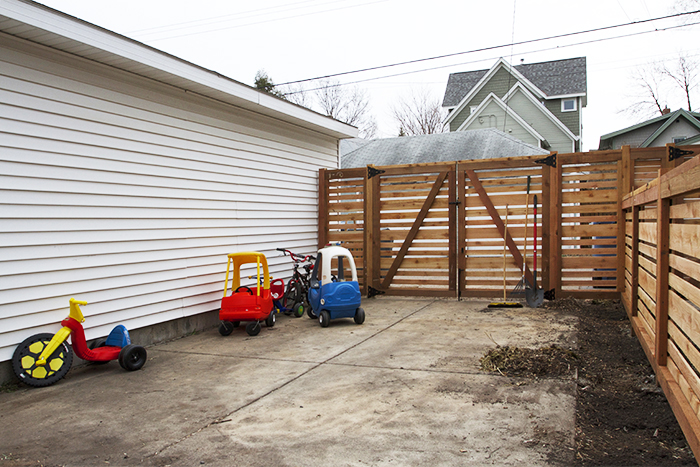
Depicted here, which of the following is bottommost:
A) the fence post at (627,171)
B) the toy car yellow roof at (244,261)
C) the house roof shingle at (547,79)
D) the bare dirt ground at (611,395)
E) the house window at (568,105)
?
the bare dirt ground at (611,395)

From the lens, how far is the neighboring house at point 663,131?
76.1 ft

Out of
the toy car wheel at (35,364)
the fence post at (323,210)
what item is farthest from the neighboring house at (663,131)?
the toy car wheel at (35,364)

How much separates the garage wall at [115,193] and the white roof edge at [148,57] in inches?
14.2

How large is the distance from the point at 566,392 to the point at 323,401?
5.93ft

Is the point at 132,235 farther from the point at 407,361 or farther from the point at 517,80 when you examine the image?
the point at 517,80

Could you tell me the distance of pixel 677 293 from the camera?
10.5 feet

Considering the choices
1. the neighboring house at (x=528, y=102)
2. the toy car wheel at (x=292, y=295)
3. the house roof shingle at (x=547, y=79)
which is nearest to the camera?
the toy car wheel at (x=292, y=295)

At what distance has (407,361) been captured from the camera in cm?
486

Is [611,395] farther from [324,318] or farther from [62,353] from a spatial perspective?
[62,353]

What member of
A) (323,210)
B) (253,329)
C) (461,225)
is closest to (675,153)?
(461,225)

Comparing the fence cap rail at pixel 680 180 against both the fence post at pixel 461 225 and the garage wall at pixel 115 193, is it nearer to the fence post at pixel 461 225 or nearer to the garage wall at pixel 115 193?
the fence post at pixel 461 225

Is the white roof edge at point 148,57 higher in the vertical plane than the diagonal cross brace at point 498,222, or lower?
higher

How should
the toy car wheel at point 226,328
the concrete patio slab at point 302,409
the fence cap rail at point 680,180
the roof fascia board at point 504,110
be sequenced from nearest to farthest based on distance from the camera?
the fence cap rail at point 680,180 → the concrete patio slab at point 302,409 → the toy car wheel at point 226,328 → the roof fascia board at point 504,110

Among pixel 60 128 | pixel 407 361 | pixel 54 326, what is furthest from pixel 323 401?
pixel 60 128
